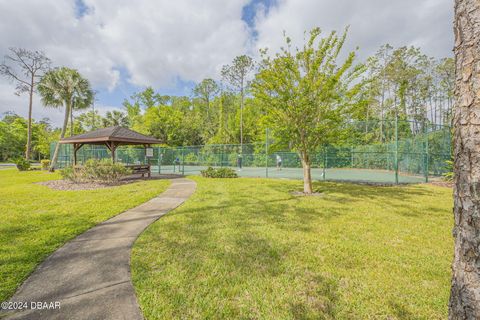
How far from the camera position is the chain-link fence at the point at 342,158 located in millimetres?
12973

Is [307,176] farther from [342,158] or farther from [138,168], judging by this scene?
[138,168]

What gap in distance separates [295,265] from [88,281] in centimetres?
279

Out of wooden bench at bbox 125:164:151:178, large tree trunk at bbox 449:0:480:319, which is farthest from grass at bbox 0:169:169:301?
wooden bench at bbox 125:164:151:178

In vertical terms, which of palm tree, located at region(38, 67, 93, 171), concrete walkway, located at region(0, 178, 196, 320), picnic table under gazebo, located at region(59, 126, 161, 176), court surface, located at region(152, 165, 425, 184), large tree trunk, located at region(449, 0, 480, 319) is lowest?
concrete walkway, located at region(0, 178, 196, 320)

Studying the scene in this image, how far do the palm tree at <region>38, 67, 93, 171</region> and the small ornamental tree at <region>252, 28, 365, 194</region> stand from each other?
820 inches

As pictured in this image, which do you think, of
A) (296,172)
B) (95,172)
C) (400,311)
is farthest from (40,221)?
(296,172)

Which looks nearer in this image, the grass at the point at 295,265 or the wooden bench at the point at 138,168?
the grass at the point at 295,265

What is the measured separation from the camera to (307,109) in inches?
304

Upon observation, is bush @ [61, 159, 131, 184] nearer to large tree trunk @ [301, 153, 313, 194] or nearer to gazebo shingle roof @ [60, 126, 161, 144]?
gazebo shingle roof @ [60, 126, 161, 144]

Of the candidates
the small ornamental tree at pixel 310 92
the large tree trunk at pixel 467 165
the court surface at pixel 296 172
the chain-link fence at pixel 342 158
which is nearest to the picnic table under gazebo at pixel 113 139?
the chain-link fence at pixel 342 158

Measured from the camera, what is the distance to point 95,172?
11141 mm

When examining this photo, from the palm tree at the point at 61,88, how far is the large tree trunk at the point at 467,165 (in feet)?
83.2

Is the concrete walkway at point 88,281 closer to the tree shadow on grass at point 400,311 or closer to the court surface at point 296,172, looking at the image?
the tree shadow on grass at point 400,311

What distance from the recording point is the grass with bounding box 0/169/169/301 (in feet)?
10.2
